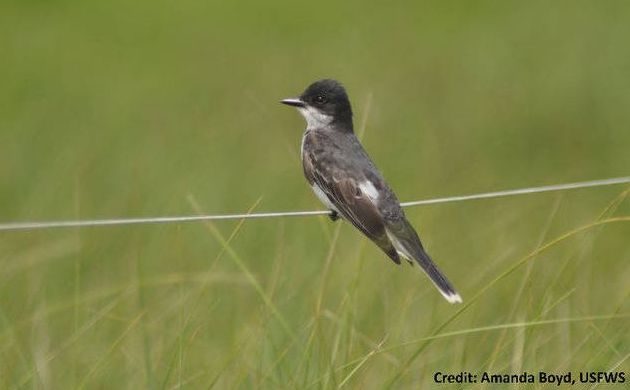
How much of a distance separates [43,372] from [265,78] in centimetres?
1405

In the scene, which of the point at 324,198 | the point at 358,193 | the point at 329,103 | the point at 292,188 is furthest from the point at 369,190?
the point at 292,188

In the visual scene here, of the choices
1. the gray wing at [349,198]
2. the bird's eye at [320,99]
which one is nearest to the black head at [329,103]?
the bird's eye at [320,99]

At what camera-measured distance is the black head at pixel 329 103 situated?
10031mm

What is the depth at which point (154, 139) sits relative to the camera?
18.5 meters

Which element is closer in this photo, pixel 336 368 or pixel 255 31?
pixel 336 368

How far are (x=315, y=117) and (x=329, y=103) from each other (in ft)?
0.36

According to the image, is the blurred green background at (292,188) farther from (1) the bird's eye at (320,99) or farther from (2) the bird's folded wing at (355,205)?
(1) the bird's eye at (320,99)

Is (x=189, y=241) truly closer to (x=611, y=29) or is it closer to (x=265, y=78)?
(x=265, y=78)

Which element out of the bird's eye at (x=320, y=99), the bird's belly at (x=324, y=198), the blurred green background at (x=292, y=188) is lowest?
the blurred green background at (x=292, y=188)

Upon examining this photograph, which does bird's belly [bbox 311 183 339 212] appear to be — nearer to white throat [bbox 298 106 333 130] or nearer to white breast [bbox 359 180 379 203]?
white breast [bbox 359 180 379 203]

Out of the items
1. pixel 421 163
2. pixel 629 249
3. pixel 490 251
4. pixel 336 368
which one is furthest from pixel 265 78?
pixel 336 368

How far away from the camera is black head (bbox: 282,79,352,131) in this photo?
10031 mm

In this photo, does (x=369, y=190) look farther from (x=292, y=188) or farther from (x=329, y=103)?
(x=292, y=188)

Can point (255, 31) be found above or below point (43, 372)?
below
